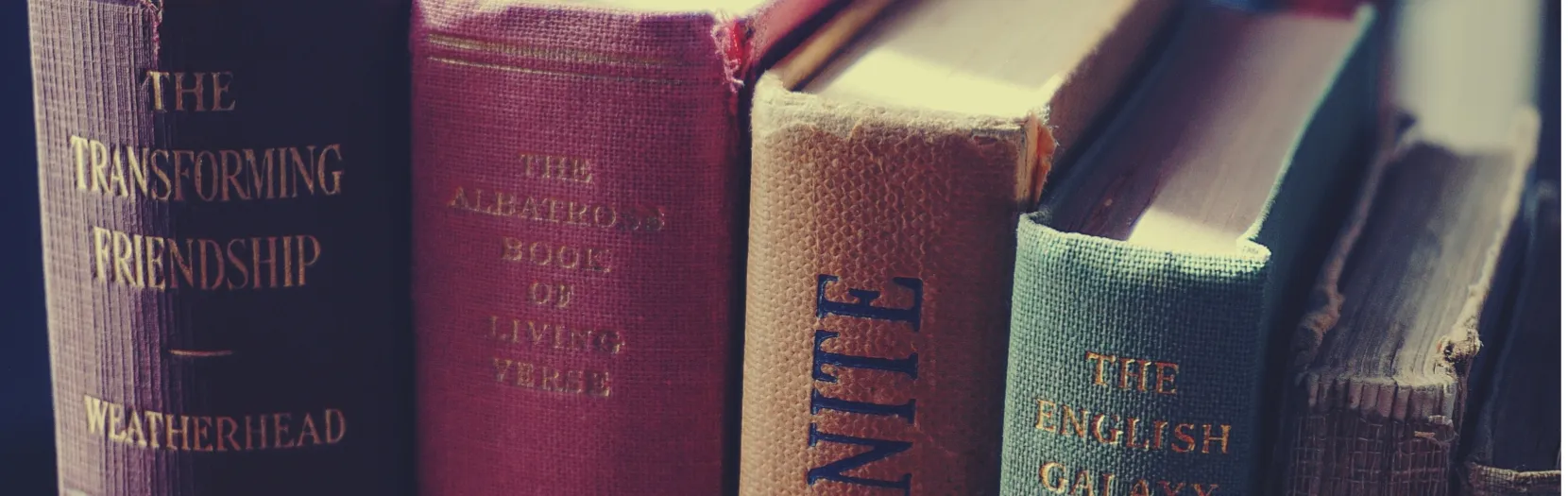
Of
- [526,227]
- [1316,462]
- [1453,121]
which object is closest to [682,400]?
[526,227]

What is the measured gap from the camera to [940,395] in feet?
1.72

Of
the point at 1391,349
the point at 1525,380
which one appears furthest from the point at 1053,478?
the point at 1525,380

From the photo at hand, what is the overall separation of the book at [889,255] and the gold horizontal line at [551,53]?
39mm

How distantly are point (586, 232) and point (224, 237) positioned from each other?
13 centimetres

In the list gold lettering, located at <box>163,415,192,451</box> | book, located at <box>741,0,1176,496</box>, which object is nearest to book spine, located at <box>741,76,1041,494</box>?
book, located at <box>741,0,1176,496</box>

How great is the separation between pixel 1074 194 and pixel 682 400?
0.16 meters

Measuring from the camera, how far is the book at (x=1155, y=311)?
46 cm

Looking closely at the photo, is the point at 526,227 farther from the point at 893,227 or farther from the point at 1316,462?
the point at 1316,462

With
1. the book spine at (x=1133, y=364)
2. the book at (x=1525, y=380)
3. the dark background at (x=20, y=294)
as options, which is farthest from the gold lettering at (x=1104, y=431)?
the dark background at (x=20, y=294)

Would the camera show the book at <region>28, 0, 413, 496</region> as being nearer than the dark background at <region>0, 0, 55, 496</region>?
Yes

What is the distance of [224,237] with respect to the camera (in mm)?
551

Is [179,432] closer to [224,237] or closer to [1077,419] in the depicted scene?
[224,237]

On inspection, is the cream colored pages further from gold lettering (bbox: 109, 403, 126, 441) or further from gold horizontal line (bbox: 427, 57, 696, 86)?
gold lettering (bbox: 109, 403, 126, 441)

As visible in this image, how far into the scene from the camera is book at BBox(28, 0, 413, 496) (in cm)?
54
